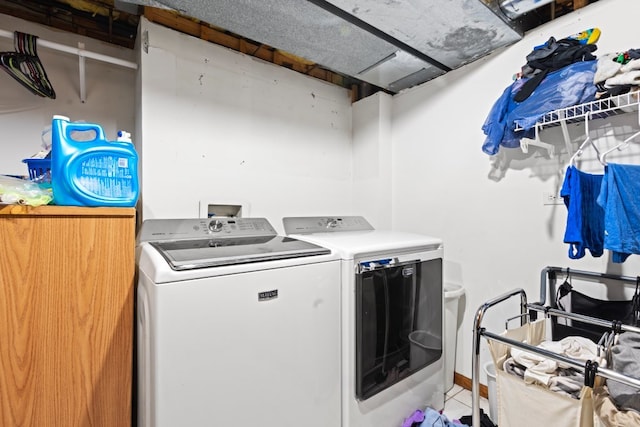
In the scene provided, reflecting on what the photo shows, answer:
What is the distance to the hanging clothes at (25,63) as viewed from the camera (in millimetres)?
1521

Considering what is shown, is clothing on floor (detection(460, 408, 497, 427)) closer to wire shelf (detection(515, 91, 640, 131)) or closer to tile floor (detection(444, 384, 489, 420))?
tile floor (detection(444, 384, 489, 420))

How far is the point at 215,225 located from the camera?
5.79 feet

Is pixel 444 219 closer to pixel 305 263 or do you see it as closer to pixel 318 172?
pixel 318 172

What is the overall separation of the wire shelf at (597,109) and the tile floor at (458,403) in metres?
1.76

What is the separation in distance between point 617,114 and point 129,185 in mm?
2366

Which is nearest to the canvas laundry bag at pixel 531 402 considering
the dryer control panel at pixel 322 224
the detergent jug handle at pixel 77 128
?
the dryer control panel at pixel 322 224

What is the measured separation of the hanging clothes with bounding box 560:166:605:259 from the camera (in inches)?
53.8

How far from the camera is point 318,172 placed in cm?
264

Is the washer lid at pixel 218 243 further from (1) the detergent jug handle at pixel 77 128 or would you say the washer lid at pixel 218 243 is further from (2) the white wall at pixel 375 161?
(2) the white wall at pixel 375 161

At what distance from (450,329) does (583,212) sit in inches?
46.2

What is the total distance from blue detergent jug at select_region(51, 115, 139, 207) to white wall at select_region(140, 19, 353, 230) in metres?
0.57

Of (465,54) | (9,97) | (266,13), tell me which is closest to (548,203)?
(465,54)

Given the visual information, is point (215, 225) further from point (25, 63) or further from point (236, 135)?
point (25, 63)

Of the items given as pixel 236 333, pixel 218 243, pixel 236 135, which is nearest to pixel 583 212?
pixel 236 333
